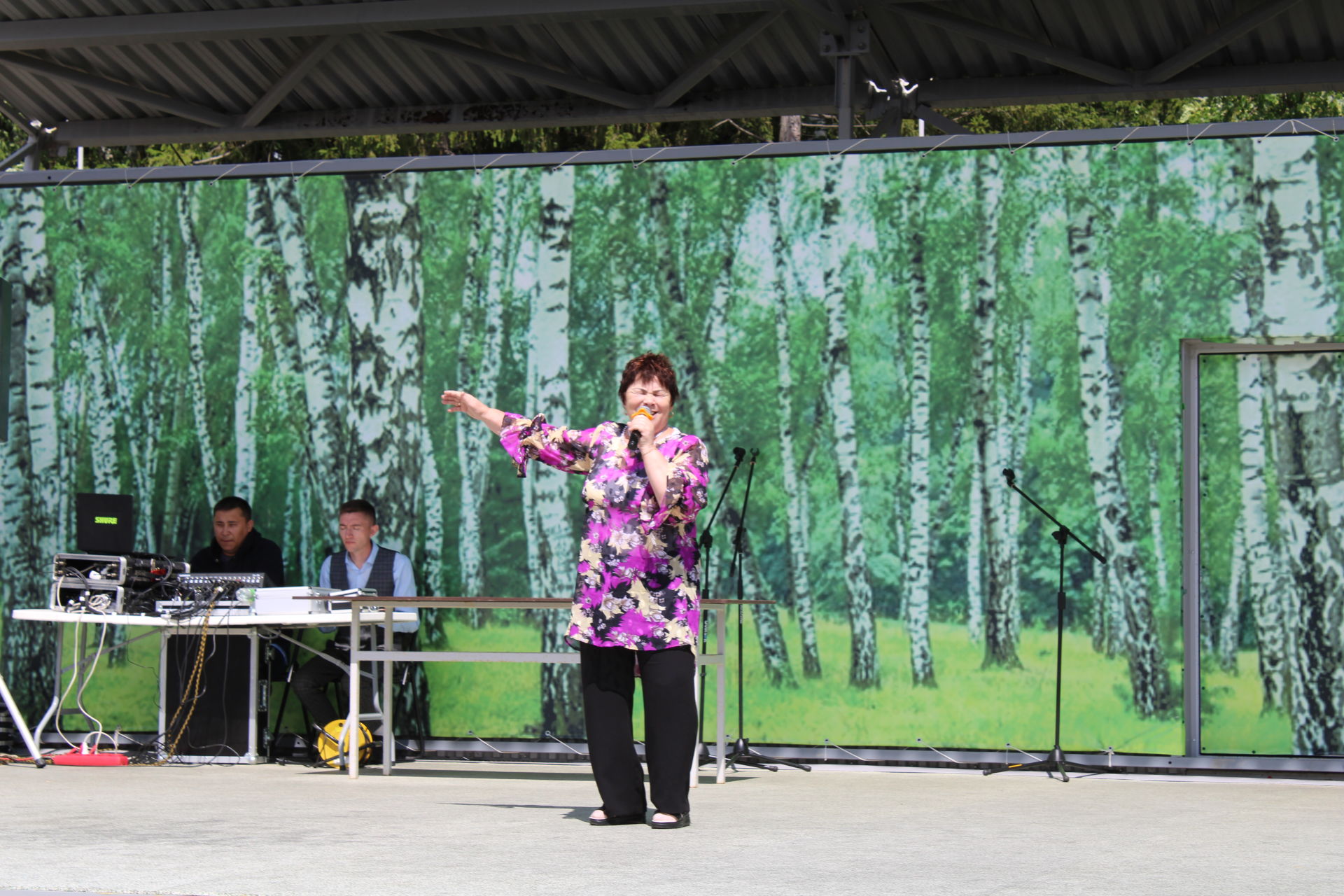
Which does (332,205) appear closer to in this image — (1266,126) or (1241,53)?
(1266,126)

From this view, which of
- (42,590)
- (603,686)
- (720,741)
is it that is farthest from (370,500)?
(603,686)

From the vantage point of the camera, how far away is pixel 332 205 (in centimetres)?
856

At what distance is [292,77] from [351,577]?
3374mm

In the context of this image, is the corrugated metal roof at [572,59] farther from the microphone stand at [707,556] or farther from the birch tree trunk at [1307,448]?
the microphone stand at [707,556]

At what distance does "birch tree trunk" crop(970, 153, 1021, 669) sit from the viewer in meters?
7.72

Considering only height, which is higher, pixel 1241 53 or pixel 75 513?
pixel 1241 53

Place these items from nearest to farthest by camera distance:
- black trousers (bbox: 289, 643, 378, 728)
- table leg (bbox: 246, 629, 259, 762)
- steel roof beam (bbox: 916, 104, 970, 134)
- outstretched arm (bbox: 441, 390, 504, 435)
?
outstretched arm (bbox: 441, 390, 504, 435) → table leg (bbox: 246, 629, 259, 762) → black trousers (bbox: 289, 643, 378, 728) → steel roof beam (bbox: 916, 104, 970, 134)

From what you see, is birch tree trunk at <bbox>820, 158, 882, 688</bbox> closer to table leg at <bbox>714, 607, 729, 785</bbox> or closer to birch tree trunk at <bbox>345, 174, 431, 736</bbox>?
table leg at <bbox>714, 607, 729, 785</bbox>

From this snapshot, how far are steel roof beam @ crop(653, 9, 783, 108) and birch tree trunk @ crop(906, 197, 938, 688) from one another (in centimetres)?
180

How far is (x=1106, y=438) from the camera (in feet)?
25.2

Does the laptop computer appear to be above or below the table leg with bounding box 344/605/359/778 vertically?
above

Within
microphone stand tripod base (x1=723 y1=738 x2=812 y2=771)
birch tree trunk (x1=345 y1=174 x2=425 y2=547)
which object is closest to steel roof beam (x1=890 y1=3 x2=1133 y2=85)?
birch tree trunk (x1=345 y1=174 x2=425 y2=547)

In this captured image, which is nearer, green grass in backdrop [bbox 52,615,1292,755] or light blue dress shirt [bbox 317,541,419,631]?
green grass in backdrop [bbox 52,615,1292,755]

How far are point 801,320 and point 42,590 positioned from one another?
3.90m
